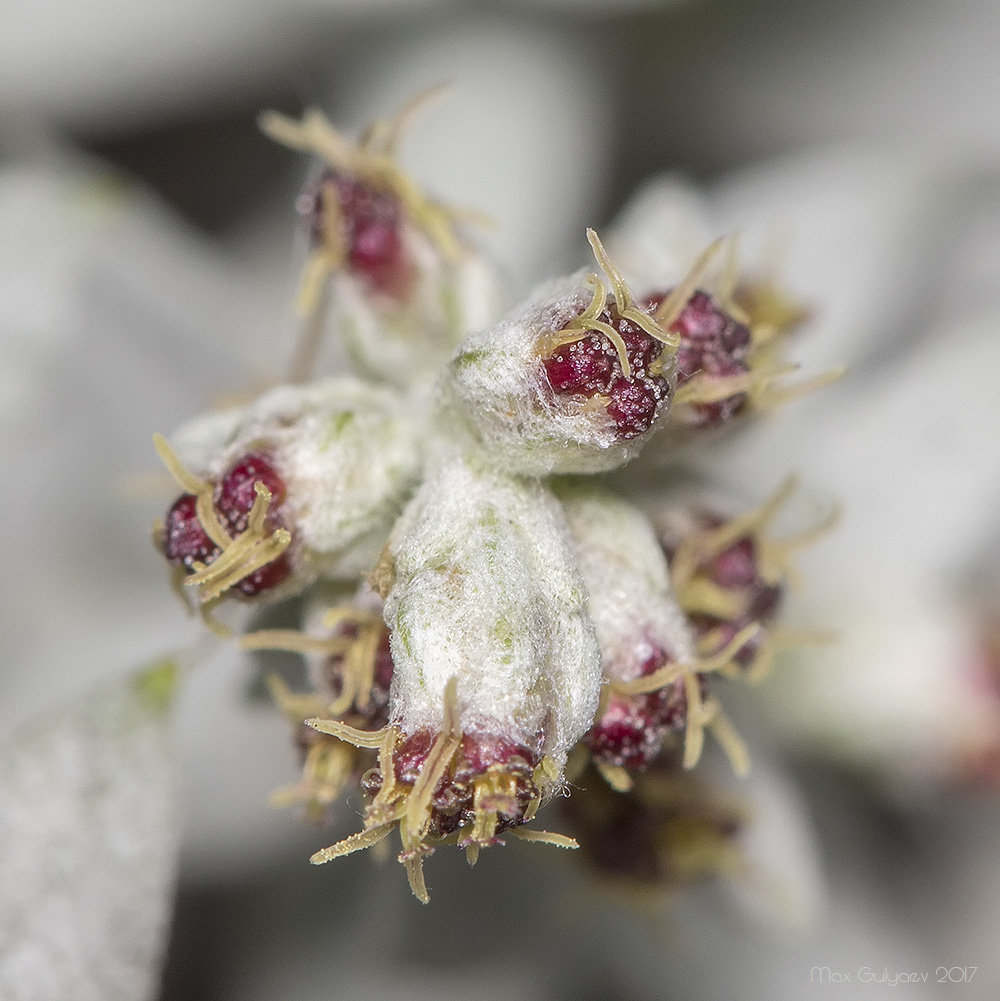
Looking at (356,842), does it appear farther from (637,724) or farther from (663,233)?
(663,233)

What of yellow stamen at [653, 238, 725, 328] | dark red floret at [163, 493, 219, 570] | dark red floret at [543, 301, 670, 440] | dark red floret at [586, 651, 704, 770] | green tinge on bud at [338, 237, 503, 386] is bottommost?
dark red floret at [586, 651, 704, 770]

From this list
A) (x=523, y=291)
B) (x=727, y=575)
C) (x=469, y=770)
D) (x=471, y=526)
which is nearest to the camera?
(x=469, y=770)

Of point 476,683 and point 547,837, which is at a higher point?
point 476,683

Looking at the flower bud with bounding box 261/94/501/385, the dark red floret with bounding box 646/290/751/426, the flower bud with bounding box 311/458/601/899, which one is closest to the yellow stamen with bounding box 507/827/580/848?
the flower bud with bounding box 311/458/601/899

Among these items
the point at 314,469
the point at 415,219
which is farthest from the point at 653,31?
the point at 314,469

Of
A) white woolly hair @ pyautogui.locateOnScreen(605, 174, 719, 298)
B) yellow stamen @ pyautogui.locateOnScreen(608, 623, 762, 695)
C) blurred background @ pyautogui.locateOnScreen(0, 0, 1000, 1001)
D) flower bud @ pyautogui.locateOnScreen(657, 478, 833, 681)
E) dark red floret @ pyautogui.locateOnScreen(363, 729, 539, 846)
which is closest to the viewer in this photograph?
dark red floret @ pyautogui.locateOnScreen(363, 729, 539, 846)

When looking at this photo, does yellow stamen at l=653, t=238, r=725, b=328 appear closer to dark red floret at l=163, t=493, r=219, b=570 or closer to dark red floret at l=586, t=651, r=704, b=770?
dark red floret at l=586, t=651, r=704, b=770

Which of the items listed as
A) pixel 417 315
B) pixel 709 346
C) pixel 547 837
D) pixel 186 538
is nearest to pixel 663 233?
pixel 417 315
